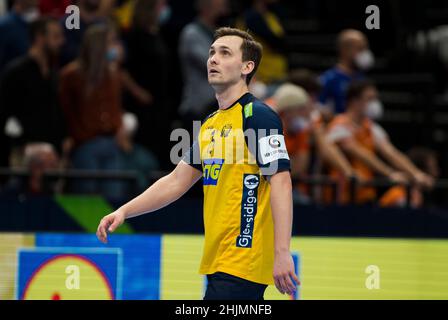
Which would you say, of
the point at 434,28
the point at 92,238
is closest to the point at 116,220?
the point at 92,238

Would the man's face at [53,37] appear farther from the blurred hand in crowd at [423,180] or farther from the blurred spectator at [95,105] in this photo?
the blurred hand in crowd at [423,180]

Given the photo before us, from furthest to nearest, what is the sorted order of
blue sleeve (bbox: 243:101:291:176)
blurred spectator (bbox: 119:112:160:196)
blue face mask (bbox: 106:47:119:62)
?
blurred spectator (bbox: 119:112:160:196)
blue face mask (bbox: 106:47:119:62)
blue sleeve (bbox: 243:101:291:176)

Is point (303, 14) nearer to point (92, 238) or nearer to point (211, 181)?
point (92, 238)

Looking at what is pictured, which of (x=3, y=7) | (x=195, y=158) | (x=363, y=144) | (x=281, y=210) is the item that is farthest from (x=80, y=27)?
(x=281, y=210)

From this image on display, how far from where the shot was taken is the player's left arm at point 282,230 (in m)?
5.75

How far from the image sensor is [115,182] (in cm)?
1055

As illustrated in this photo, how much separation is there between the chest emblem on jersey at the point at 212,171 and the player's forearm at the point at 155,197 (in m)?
0.29

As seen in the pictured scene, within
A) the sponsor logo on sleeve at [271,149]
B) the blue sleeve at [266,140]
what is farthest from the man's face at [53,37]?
the sponsor logo on sleeve at [271,149]

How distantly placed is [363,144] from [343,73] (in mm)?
1018

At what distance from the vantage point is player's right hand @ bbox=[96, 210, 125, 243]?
6.07 metres

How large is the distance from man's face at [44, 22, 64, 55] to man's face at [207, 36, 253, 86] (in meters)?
4.46

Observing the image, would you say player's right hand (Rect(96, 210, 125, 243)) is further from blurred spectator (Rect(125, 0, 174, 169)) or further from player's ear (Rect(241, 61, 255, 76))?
blurred spectator (Rect(125, 0, 174, 169))

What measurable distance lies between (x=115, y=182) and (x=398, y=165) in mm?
3130

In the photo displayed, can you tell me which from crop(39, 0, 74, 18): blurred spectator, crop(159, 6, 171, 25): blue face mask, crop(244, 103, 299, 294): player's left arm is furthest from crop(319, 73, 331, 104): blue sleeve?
crop(244, 103, 299, 294): player's left arm
